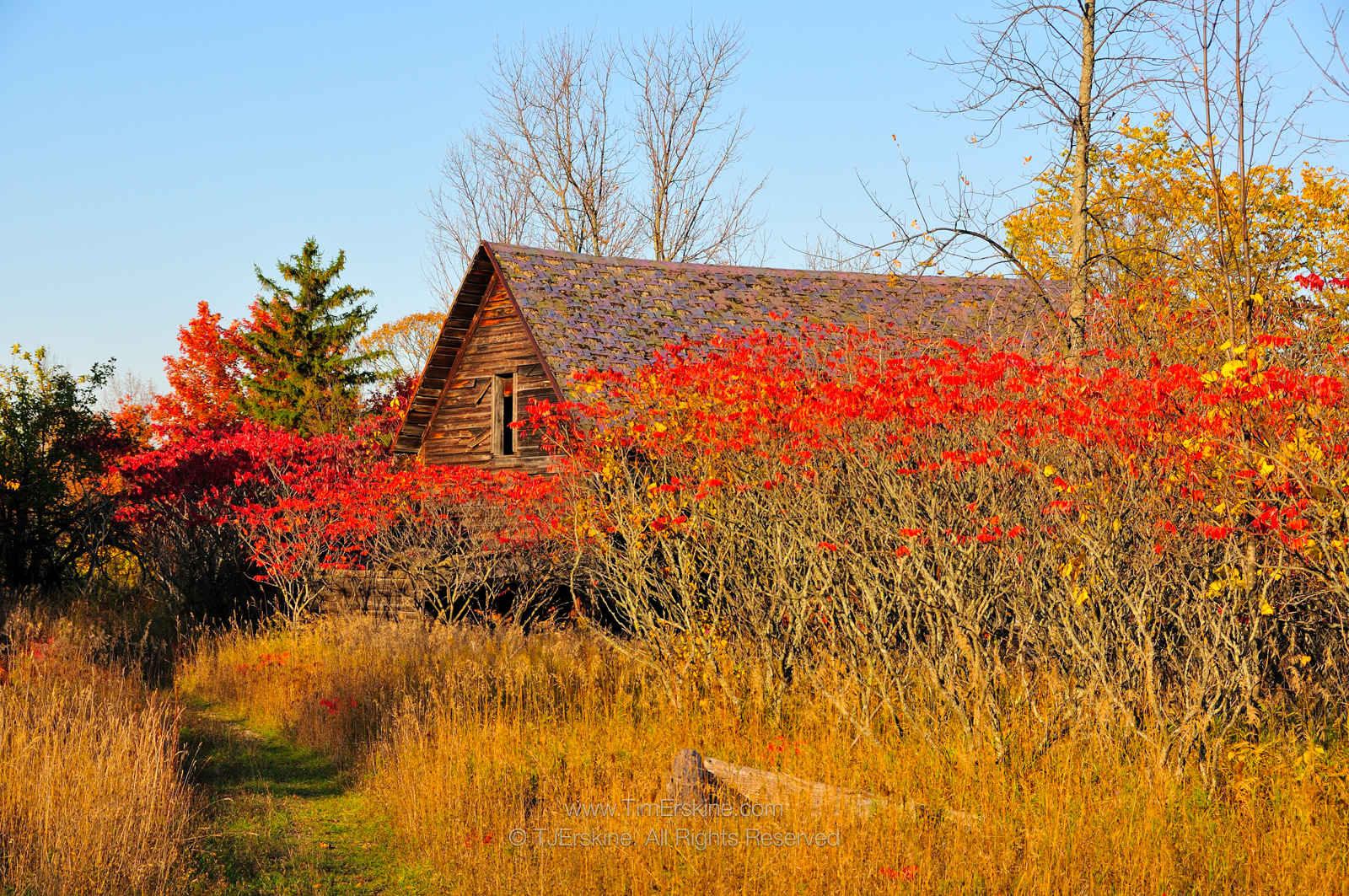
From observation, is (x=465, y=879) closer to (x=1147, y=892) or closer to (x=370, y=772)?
(x=370, y=772)

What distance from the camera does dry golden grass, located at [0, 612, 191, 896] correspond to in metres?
5.68

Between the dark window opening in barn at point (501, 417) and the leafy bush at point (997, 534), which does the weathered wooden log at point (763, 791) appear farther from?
the dark window opening in barn at point (501, 417)

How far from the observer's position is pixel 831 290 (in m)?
21.7

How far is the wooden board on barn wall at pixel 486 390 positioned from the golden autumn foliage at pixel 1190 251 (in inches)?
381

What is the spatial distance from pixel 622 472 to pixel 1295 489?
5.37m

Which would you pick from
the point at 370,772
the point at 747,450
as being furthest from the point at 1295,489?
the point at 370,772

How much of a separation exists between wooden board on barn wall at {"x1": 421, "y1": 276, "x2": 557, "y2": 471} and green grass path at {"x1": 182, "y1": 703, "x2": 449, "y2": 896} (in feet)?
36.6

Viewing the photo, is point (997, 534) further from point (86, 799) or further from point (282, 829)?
point (86, 799)

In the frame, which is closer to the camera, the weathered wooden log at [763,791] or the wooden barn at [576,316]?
the weathered wooden log at [763,791]

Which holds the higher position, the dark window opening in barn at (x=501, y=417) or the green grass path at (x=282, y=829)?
the dark window opening in barn at (x=501, y=417)

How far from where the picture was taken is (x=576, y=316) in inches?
744

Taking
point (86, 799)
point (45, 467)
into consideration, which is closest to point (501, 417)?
point (45, 467)

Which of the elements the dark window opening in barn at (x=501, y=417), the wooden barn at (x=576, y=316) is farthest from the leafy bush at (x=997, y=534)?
the dark window opening in barn at (x=501, y=417)

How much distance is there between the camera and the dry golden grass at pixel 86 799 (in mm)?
5676
